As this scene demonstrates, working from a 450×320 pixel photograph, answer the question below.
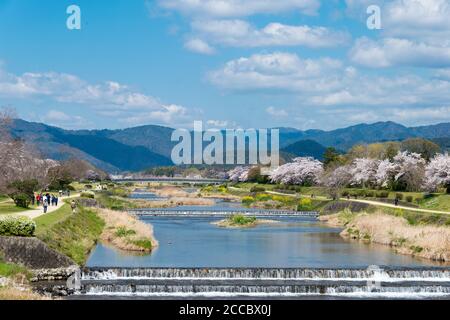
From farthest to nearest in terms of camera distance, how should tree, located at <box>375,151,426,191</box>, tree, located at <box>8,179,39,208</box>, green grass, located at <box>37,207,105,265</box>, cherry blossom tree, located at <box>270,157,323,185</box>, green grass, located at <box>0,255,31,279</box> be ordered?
1. cherry blossom tree, located at <box>270,157,323,185</box>
2. tree, located at <box>375,151,426,191</box>
3. tree, located at <box>8,179,39,208</box>
4. green grass, located at <box>37,207,105,265</box>
5. green grass, located at <box>0,255,31,279</box>

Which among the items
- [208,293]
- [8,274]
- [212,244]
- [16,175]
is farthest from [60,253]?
[16,175]

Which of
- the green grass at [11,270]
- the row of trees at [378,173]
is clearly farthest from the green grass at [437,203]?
the green grass at [11,270]

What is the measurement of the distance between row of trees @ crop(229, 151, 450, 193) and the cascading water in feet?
135

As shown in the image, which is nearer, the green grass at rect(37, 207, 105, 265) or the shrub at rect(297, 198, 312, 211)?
the green grass at rect(37, 207, 105, 265)

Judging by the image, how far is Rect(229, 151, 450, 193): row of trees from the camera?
7531 centimetres

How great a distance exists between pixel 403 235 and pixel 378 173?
43.1 metres

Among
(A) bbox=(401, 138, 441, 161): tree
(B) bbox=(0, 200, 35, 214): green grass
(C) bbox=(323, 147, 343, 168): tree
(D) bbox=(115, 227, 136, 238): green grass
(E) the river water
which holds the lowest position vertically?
(E) the river water

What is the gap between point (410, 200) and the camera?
7262 cm

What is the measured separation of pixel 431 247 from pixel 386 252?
318 centimetres

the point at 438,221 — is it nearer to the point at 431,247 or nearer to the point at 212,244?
the point at 431,247

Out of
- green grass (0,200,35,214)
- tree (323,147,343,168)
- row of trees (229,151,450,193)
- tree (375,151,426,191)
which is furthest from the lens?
tree (323,147,343,168)

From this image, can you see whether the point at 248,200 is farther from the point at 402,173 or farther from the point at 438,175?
the point at 438,175

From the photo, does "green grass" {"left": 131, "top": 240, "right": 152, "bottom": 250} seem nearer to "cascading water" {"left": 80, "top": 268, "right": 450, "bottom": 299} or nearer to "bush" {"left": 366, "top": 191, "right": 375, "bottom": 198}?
"cascading water" {"left": 80, "top": 268, "right": 450, "bottom": 299}

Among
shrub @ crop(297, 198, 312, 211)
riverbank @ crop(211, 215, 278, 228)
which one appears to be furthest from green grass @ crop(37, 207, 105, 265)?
shrub @ crop(297, 198, 312, 211)
